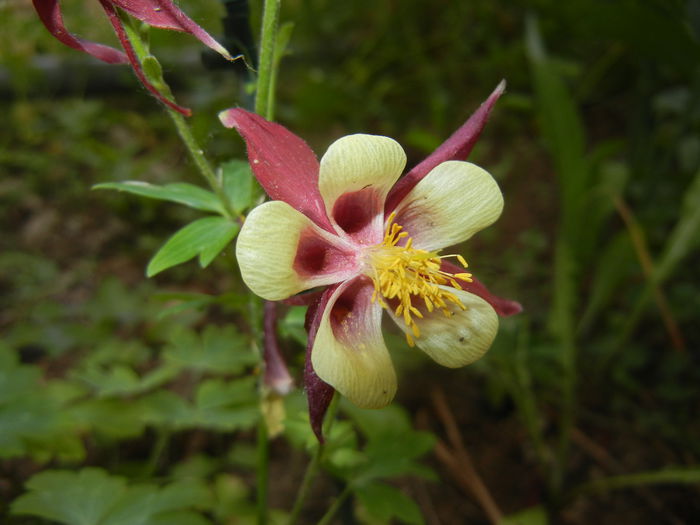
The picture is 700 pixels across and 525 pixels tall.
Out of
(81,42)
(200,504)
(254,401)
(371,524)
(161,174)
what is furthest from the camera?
(161,174)

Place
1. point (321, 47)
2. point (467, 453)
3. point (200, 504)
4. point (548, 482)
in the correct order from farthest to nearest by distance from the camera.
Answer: point (321, 47) < point (467, 453) < point (548, 482) < point (200, 504)

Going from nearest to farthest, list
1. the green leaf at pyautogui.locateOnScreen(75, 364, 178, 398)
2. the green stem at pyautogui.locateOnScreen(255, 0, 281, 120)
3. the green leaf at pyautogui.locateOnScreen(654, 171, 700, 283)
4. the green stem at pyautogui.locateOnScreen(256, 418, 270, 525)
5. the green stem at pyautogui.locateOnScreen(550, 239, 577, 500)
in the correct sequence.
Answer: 1. the green stem at pyautogui.locateOnScreen(255, 0, 281, 120)
2. the green stem at pyautogui.locateOnScreen(256, 418, 270, 525)
3. the green leaf at pyautogui.locateOnScreen(75, 364, 178, 398)
4. the green stem at pyautogui.locateOnScreen(550, 239, 577, 500)
5. the green leaf at pyautogui.locateOnScreen(654, 171, 700, 283)

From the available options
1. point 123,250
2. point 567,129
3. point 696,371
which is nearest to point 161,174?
point 123,250

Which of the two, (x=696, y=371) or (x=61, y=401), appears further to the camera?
(x=696, y=371)

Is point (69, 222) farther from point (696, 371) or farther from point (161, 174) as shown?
point (696, 371)

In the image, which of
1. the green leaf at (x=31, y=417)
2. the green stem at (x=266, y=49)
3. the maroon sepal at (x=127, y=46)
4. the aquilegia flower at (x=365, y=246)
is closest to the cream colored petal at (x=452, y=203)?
the aquilegia flower at (x=365, y=246)

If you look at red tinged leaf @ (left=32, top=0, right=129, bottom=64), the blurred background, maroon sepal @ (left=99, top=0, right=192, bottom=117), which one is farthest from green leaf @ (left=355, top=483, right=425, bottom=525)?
red tinged leaf @ (left=32, top=0, right=129, bottom=64)

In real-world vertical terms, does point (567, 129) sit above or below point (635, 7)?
below

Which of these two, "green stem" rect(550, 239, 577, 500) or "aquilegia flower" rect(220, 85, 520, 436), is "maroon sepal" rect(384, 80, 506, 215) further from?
"green stem" rect(550, 239, 577, 500)
